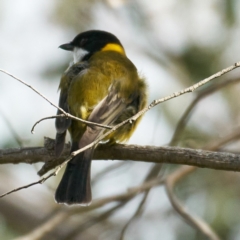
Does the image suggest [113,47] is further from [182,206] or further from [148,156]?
[148,156]

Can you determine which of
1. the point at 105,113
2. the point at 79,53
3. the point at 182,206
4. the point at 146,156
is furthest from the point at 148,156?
the point at 79,53

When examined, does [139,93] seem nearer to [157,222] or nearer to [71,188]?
[71,188]

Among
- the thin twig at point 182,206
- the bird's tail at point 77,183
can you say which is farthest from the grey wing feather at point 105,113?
the thin twig at point 182,206

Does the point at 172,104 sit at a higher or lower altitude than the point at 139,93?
lower

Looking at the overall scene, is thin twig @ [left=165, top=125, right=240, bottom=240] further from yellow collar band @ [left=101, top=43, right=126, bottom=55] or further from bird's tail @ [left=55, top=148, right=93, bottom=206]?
yellow collar band @ [left=101, top=43, right=126, bottom=55]

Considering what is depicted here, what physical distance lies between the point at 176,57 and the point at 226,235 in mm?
2003

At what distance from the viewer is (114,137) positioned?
16.3 feet

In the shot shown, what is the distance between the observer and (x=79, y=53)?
642cm

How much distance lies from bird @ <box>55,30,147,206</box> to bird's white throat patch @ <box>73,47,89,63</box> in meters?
0.13

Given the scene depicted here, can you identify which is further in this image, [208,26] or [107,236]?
[208,26]

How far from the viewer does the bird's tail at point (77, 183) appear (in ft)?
15.4

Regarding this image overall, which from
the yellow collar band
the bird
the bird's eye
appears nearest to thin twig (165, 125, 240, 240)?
the bird

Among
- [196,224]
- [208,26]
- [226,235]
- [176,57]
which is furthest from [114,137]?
[208,26]

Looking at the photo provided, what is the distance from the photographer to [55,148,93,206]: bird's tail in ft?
15.4
